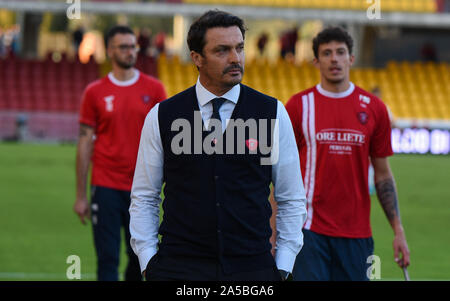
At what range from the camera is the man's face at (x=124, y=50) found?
7.17m

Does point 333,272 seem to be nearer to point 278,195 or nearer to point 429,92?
point 278,195

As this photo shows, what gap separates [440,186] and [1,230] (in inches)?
424

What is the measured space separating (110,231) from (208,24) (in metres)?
3.50

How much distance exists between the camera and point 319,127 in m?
5.61

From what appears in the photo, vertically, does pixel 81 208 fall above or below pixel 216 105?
below

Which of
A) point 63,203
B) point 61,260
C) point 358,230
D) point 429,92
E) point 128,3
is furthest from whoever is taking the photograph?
point 429,92

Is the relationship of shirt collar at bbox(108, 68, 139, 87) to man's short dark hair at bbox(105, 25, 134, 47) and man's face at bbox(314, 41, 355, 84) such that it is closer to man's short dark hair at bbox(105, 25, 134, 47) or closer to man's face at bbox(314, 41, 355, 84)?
man's short dark hair at bbox(105, 25, 134, 47)

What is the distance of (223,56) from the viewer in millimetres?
3799

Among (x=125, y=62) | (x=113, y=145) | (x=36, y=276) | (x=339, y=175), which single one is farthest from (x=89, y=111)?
(x=339, y=175)

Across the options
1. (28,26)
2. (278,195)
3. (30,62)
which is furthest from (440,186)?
(28,26)

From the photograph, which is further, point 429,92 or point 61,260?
point 429,92

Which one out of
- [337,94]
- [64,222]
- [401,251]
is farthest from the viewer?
[64,222]

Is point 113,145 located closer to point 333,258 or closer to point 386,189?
point 333,258

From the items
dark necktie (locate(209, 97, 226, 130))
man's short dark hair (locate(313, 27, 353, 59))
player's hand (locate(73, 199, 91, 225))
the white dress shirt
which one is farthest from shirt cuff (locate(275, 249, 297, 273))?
player's hand (locate(73, 199, 91, 225))
